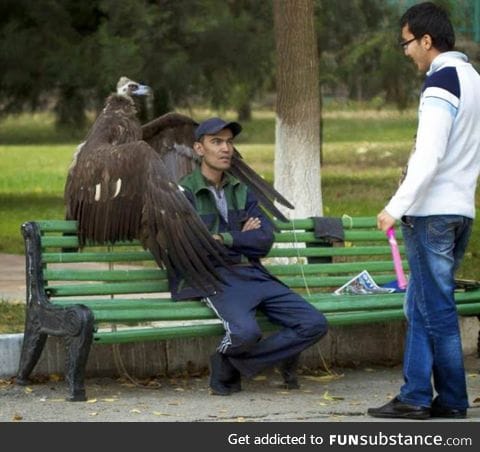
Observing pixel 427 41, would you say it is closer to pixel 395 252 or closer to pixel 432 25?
pixel 432 25

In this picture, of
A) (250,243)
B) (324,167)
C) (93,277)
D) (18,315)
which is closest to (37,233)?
(93,277)

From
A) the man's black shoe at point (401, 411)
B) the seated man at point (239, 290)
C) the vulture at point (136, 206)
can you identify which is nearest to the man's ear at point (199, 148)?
the seated man at point (239, 290)

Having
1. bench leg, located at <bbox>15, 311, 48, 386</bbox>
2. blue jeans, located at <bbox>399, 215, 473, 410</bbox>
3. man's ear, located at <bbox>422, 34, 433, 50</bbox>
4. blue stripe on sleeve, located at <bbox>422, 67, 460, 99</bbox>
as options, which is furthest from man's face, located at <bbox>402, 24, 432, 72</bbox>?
bench leg, located at <bbox>15, 311, 48, 386</bbox>

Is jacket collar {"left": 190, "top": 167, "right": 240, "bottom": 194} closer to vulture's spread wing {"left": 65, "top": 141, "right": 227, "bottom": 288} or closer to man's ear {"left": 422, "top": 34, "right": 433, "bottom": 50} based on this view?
vulture's spread wing {"left": 65, "top": 141, "right": 227, "bottom": 288}

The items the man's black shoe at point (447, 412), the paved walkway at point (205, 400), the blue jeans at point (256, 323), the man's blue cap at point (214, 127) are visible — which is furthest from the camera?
the man's blue cap at point (214, 127)

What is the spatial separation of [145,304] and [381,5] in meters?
12.6

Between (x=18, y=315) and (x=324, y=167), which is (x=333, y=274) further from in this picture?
(x=324, y=167)

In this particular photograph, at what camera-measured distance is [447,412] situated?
6.82 metres

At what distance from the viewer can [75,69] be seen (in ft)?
55.4

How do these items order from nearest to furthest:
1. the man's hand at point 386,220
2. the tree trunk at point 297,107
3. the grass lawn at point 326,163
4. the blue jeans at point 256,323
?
the man's hand at point 386,220
the blue jeans at point 256,323
the tree trunk at point 297,107
the grass lawn at point 326,163

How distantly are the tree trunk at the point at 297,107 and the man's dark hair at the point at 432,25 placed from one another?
4.81 meters

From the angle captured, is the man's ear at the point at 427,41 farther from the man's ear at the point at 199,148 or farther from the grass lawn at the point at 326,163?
the grass lawn at the point at 326,163

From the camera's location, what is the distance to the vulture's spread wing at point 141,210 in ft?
24.4

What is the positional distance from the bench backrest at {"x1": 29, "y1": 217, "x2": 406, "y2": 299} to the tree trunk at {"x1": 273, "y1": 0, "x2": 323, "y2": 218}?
112 inches
